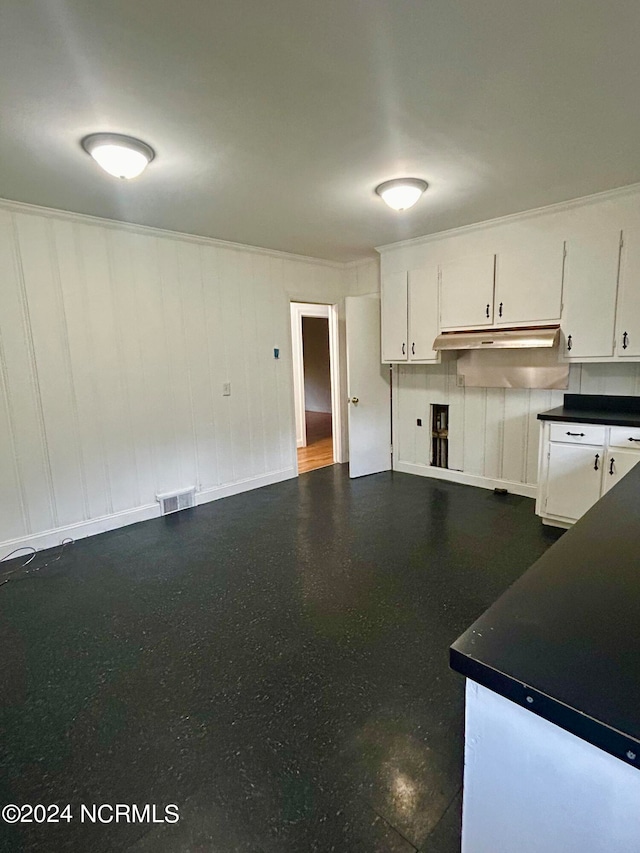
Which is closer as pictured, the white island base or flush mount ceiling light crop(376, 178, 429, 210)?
the white island base

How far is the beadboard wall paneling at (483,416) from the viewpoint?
12.3 feet

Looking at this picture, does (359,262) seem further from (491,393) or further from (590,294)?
(590,294)

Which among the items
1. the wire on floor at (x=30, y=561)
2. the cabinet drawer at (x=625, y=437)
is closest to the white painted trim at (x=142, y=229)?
the wire on floor at (x=30, y=561)

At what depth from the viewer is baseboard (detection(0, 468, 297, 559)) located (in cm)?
339

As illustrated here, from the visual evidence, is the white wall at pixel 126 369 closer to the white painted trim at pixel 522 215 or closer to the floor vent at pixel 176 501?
the floor vent at pixel 176 501

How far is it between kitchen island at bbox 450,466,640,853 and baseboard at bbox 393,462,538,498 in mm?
3339

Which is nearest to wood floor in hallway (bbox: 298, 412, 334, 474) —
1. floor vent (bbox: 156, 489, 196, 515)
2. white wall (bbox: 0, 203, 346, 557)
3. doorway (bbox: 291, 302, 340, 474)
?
doorway (bbox: 291, 302, 340, 474)

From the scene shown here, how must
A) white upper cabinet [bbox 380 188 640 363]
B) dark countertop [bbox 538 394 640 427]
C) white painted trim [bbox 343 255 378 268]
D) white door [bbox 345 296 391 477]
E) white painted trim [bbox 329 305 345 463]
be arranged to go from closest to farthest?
dark countertop [bbox 538 394 640 427]
white upper cabinet [bbox 380 188 640 363]
white door [bbox 345 296 391 477]
white painted trim [bbox 343 255 378 268]
white painted trim [bbox 329 305 345 463]

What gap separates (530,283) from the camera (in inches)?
146

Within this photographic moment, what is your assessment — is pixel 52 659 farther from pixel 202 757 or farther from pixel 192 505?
pixel 192 505

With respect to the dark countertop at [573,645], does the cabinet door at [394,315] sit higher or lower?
higher

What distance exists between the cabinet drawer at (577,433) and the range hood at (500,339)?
667 mm

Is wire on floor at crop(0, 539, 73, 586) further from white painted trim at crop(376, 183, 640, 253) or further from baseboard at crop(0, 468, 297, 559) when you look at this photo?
white painted trim at crop(376, 183, 640, 253)

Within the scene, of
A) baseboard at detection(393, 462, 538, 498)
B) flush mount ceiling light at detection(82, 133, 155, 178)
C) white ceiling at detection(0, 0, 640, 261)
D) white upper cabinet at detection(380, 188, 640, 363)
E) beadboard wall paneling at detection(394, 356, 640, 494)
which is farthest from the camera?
baseboard at detection(393, 462, 538, 498)
